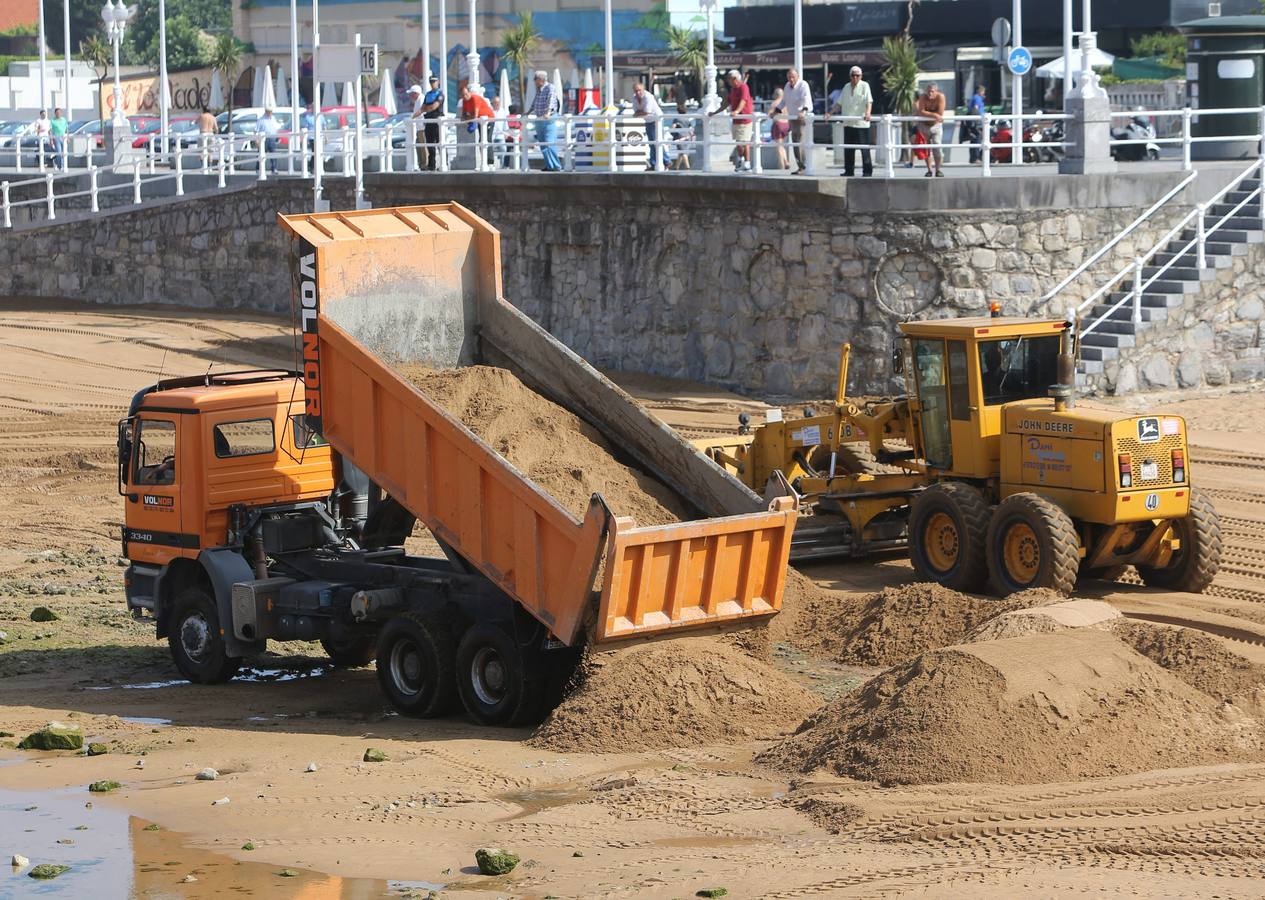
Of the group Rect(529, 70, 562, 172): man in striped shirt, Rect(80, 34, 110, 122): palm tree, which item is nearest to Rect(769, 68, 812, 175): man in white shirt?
Rect(529, 70, 562, 172): man in striped shirt

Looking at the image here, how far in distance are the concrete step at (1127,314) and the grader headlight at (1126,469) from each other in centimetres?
999

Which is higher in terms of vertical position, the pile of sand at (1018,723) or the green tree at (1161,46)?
the green tree at (1161,46)

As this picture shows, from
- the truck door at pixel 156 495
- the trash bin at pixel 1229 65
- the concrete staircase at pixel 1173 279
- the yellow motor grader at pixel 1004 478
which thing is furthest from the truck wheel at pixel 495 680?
the trash bin at pixel 1229 65

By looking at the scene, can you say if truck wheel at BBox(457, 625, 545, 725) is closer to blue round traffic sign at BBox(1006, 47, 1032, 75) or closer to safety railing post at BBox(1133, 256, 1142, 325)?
safety railing post at BBox(1133, 256, 1142, 325)

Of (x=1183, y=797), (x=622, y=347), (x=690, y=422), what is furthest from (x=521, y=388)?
(x=622, y=347)

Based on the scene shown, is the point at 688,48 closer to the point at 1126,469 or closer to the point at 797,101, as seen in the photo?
the point at 797,101

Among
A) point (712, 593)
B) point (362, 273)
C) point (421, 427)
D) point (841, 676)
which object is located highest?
point (362, 273)

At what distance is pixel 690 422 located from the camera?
24859 millimetres

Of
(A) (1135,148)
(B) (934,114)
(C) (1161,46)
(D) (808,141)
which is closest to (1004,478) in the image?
(D) (808,141)

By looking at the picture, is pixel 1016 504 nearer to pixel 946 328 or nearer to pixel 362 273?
pixel 946 328

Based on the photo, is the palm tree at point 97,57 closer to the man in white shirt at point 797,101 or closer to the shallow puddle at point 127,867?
the man in white shirt at point 797,101

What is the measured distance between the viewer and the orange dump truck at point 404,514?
38.8 feet

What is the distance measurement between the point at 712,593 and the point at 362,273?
3.55 metres

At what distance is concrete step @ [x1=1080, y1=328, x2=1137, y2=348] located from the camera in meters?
24.5
